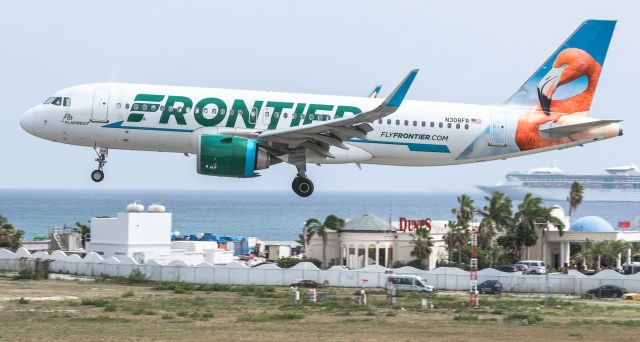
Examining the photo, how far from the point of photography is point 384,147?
46.5 m

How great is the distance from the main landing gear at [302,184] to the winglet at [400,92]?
6.51 metres

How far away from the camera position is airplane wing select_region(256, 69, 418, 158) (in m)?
42.0

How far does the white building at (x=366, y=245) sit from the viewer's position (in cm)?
9506

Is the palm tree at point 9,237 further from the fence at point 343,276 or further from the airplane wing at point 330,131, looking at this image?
the airplane wing at point 330,131

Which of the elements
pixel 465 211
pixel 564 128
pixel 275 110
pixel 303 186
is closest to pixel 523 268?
pixel 465 211

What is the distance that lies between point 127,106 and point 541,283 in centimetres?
3203

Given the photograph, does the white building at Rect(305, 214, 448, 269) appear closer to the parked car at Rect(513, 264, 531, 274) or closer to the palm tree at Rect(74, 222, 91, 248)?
the parked car at Rect(513, 264, 531, 274)

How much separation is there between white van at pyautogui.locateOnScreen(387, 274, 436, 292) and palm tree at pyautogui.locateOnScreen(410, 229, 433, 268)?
29517 millimetres

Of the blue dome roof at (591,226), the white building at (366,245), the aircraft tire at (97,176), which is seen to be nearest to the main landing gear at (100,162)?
the aircraft tire at (97,176)

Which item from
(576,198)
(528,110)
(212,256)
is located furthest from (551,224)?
(528,110)

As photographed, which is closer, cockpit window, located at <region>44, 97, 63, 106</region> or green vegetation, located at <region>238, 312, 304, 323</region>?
green vegetation, located at <region>238, 312, 304, 323</region>

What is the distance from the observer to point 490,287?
66.5m

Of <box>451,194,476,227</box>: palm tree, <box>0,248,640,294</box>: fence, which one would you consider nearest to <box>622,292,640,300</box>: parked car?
<box>0,248,640,294</box>: fence

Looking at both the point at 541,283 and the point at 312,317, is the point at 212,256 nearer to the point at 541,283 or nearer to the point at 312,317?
the point at 541,283
